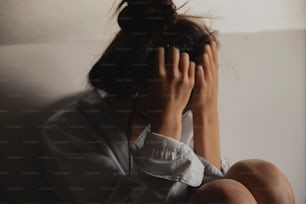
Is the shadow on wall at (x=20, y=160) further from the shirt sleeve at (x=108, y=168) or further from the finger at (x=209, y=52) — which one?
the finger at (x=209, y=52)

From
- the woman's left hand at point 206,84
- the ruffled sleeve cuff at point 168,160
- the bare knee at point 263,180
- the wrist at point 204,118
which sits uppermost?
the woman's left hand at point 206,84

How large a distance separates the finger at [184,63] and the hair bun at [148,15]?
3cm

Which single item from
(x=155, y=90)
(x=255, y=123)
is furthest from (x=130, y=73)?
(x=255, y=123)

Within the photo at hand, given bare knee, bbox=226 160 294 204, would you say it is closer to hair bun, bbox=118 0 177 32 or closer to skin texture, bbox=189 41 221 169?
skin texture, bbox=189 41 221 169

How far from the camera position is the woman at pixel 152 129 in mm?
432

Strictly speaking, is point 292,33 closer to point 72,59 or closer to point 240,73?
point 240,73

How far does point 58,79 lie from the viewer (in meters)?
0.49

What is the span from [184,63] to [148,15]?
54 mm

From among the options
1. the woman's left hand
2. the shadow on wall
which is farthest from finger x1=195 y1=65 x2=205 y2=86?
the shadow on wall

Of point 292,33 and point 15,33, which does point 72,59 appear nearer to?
point 15,33

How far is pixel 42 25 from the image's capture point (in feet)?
1.57

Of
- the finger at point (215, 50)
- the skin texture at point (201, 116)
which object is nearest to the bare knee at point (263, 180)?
the skin texture at point (201, 116)

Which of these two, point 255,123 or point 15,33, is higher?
point 15,33

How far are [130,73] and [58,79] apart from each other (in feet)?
0.27
